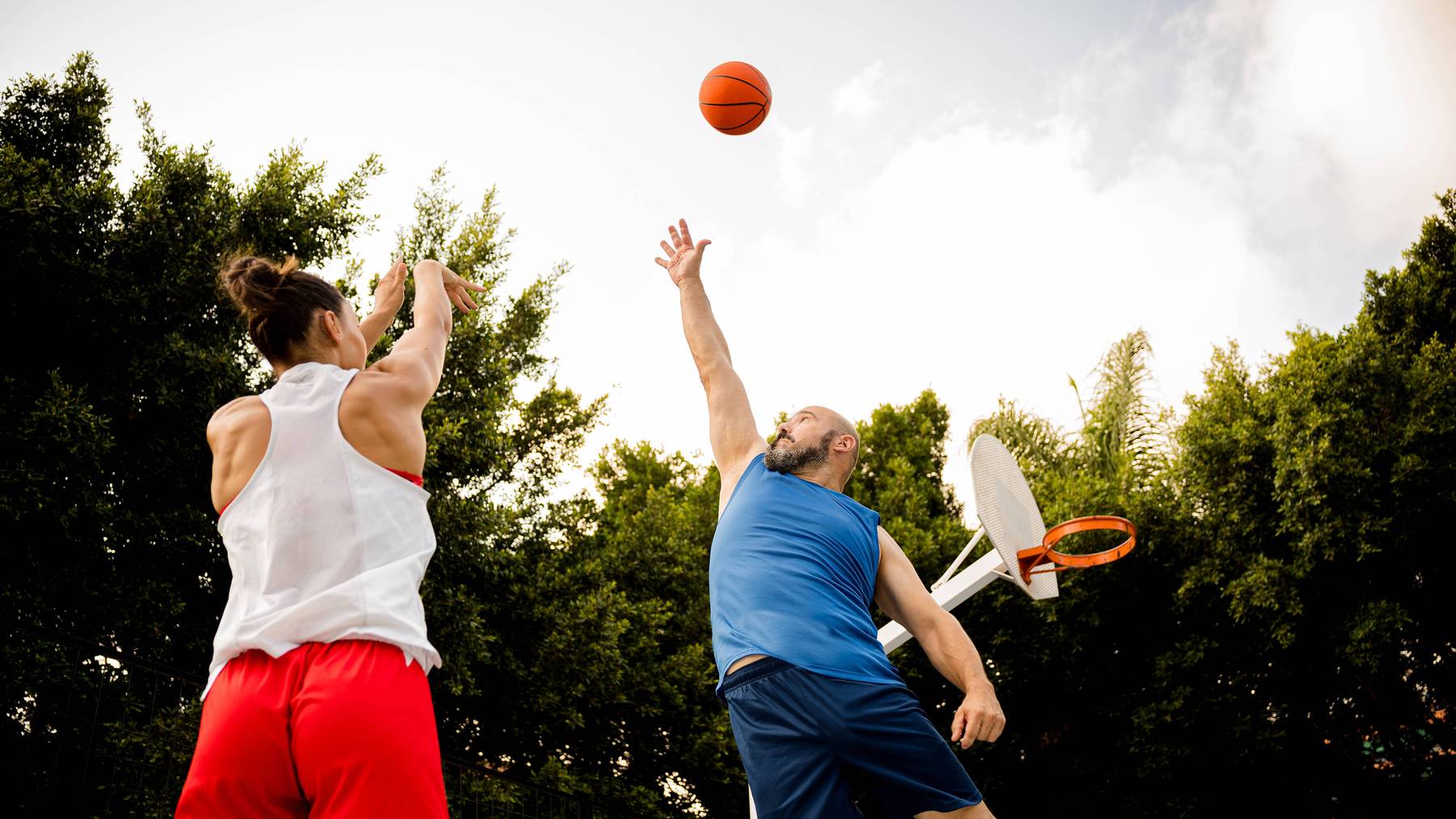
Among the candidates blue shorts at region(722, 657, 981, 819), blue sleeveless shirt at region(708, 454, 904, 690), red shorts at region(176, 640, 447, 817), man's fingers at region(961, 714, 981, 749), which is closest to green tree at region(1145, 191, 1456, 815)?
blue sleeveless shirt at region(708, 454, 904, 690)

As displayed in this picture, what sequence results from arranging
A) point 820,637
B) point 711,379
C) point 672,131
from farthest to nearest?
point 672,131 → point 711,379 → point 820,637

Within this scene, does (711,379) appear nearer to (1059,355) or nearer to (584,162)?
(584,162)

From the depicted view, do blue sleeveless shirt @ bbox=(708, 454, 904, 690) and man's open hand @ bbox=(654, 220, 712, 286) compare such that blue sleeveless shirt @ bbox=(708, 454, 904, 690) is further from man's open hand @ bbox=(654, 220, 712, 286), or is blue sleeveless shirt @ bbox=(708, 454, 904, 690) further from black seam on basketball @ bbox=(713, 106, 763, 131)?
black seam on basketball @ bbox=(713, 106, 763, 131)

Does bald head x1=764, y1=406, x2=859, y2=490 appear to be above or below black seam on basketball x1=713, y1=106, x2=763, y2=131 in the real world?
below

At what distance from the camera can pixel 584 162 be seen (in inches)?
516

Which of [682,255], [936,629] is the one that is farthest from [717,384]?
[936,629]

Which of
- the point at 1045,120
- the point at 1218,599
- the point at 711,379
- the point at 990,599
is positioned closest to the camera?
the point at 711,379

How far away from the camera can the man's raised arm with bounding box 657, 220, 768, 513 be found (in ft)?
10.3

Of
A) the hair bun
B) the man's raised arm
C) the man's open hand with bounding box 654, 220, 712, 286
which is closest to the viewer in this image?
the hair bun

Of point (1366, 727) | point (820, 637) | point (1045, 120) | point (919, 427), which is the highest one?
point (1045, 120)

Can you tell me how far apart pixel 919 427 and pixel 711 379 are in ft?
52.9

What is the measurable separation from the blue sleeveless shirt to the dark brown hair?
1.17 metres

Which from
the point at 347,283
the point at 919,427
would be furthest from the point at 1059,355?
the point at 347,283

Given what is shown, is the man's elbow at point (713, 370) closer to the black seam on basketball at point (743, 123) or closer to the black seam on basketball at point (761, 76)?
the black seam on basketball at point (743, 123)
